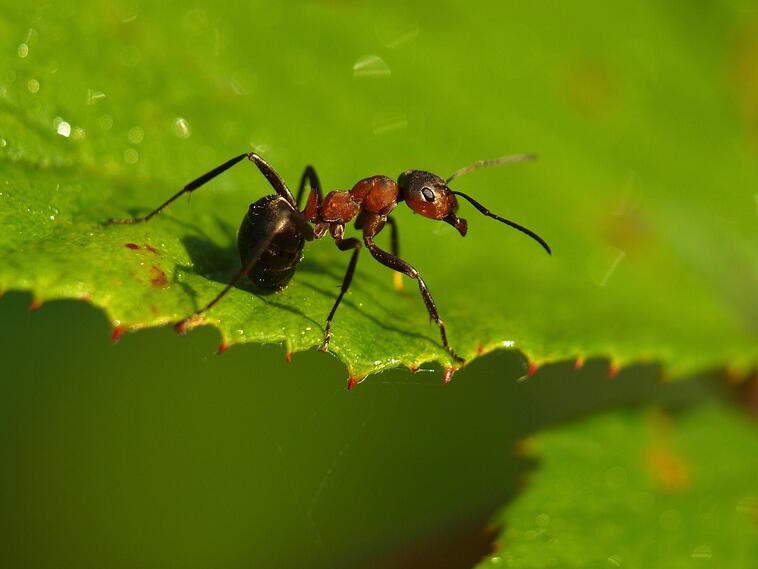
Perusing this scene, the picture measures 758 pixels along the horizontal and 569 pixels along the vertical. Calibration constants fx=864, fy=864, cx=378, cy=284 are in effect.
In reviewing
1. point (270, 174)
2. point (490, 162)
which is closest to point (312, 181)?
point (270, 174)

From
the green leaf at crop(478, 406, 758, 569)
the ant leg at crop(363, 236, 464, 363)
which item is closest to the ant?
the ant leg at crop(363, 236, 464, 363)

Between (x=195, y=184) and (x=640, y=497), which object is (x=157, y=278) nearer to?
(x=195, y=184)

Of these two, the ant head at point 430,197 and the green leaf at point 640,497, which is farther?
the ant head at point 430,197

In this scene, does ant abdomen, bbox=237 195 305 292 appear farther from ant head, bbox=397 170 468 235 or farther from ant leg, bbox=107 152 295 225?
ant head, bbox=397 170 468 235

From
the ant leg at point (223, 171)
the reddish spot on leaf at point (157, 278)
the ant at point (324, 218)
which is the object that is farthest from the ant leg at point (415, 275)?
the reddish spot on leaf at point (157, 278)

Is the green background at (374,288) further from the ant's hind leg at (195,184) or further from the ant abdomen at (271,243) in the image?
the ant abdomen at (271,243)

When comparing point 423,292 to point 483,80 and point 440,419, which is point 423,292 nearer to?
point 440,419
